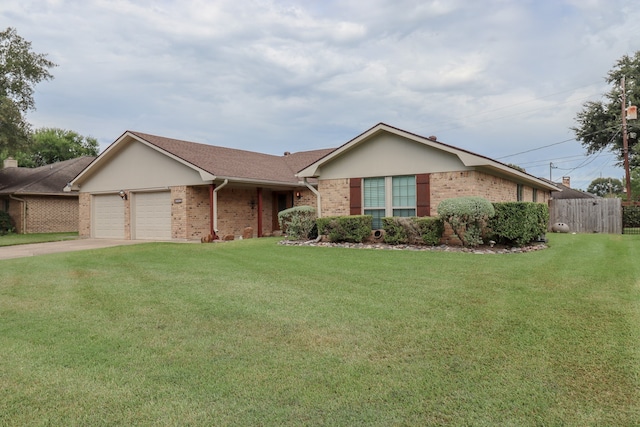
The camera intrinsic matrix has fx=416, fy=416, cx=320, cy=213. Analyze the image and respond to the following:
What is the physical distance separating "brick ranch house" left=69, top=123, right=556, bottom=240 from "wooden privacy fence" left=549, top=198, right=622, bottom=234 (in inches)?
48.2

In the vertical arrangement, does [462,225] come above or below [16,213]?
below

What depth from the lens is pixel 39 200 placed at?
76.3ft

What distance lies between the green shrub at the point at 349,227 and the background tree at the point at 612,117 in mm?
25484

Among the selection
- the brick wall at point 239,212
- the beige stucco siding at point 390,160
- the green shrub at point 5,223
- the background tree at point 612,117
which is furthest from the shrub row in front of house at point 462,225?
the background tree at point 612,117

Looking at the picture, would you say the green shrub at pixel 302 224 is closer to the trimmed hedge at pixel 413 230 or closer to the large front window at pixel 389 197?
the large front window at pixel 389 197

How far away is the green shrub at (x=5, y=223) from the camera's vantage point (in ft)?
74.0

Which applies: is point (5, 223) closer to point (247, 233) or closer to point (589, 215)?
point (247, 233)

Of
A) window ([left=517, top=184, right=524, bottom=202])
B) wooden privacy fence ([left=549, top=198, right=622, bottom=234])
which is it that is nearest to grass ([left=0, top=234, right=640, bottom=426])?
window ([left=517, top=184, right=524, bottom=202])

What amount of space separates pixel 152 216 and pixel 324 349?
50.9 ft

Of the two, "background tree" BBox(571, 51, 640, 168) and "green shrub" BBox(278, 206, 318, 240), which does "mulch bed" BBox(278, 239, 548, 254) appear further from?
"background tree" BBox(571, 51, 640, 168)

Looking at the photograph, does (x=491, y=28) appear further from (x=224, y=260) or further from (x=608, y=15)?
(x=224, y=260)

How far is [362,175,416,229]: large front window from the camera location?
44.3 feet

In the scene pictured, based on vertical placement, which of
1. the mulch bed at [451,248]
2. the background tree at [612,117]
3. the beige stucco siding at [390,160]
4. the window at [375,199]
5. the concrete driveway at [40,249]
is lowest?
the concrete driveway at [40,249]

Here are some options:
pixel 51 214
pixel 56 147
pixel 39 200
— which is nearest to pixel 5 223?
pixel 39 200
